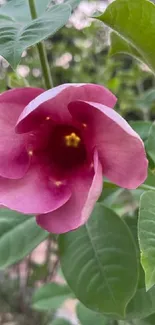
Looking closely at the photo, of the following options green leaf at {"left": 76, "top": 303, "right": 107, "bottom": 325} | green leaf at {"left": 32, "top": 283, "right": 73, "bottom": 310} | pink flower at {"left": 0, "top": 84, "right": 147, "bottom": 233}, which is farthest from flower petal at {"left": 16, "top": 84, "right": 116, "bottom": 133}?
green leaf at {"left": 32, "top": 283, "right": 73, "bottom": 310}

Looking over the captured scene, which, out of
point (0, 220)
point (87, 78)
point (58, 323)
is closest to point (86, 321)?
point (58, 323)

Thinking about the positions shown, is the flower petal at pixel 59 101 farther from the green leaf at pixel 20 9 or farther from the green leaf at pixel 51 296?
the green leaf at pixel 51 296

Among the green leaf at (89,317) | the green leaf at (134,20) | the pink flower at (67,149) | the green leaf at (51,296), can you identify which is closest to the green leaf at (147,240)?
Result: the pink flower at (67,149)

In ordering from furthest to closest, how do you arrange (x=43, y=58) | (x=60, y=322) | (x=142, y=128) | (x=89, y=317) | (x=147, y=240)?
(x=60, y=322)
(x=89, y=317)
(x=142, y=128)
(x=43, y=58)
(x=147, y=240)

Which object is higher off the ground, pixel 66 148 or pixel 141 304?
pixel 66 148

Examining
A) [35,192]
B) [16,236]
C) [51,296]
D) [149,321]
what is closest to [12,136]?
[35,192]

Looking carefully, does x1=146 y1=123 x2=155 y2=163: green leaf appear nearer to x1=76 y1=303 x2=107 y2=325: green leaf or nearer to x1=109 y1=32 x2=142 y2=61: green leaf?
x1=109 y1=32 x2=142 y2=61: green leaf

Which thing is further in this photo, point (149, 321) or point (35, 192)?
point (149, 321)

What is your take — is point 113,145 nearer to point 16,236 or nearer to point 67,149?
point 67,149
